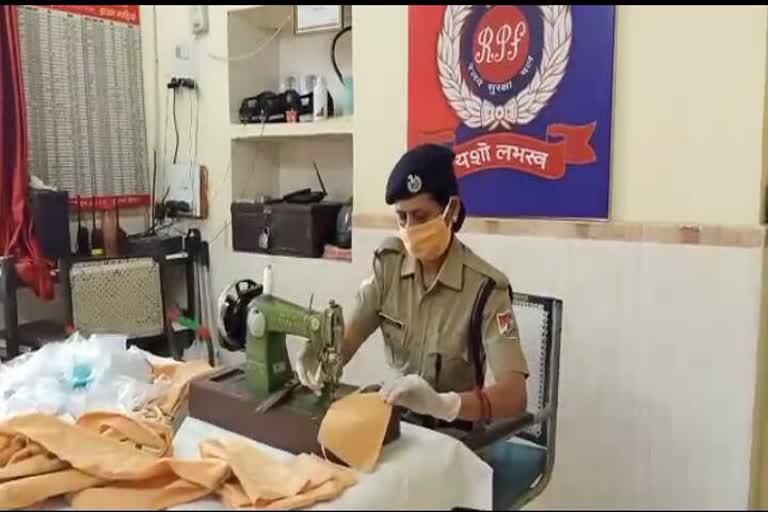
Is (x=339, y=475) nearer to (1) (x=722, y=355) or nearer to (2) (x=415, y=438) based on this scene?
(2) (x=415, y=438)

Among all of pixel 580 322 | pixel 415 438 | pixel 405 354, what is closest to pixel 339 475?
pixel 415 438

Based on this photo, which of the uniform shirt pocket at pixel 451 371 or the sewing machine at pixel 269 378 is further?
the uniform shirt pocket at pixel 451 371

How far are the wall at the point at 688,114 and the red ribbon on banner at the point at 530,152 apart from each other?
0.37 feet

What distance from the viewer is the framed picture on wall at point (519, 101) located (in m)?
2.29

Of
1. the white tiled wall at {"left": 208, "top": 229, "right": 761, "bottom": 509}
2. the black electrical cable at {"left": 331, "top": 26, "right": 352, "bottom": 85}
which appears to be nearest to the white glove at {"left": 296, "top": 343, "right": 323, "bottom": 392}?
the white tiled wall at {"left": 208, "top": 229, "right": 761, "bottom": 509}

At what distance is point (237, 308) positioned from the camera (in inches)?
57.9

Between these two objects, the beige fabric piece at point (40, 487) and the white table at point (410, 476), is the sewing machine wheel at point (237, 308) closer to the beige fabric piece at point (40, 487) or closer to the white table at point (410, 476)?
the white table at point (410, 476)

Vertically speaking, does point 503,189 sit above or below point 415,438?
above

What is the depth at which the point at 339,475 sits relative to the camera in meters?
1.12

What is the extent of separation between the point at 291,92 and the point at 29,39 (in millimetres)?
1181

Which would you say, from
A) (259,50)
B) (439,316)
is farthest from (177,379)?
(259,50)

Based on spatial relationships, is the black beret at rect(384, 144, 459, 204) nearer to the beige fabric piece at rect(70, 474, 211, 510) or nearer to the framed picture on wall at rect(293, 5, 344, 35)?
the beige fabric piece at rect(70, 474, 211, 510)

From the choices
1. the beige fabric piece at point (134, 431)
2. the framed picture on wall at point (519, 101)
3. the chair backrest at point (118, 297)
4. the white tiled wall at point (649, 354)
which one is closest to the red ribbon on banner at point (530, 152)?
the framed picture on wall at point (519, 101)

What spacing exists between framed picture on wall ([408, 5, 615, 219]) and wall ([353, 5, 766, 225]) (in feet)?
0.21
